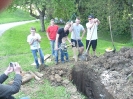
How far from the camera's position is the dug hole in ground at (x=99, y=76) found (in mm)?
7160

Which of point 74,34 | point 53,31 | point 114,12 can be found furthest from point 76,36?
point 114,12

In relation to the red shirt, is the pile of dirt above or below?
below

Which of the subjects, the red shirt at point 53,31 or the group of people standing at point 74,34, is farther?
the red shirt at point 53,31

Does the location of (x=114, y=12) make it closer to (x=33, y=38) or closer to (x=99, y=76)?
(x=33, y=38)

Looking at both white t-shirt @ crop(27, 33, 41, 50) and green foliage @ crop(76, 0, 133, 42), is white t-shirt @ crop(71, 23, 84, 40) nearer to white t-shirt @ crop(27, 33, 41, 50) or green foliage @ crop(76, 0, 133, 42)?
white t-shirt @ crop(27, 33, 41, 50)

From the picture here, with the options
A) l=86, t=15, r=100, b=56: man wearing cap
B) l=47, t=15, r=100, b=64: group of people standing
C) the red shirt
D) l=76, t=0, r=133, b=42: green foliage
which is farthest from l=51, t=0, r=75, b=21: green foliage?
l=86, t=15, r=100, b=56: man wearing cap

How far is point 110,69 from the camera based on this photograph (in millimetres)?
8453

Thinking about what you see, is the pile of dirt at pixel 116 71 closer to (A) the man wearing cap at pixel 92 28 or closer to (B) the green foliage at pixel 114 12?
(A) the man wearing cap at pixel 92 28

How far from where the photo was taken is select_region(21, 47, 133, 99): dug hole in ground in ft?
23.5

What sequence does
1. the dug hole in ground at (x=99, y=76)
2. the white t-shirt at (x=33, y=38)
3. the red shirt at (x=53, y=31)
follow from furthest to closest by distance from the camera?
the red shirt at (x=53, y=31)
the white t-shirt at (x=33, y=38)
the dug hole in ground at (x=99, y=76)

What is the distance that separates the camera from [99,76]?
8.23 metres

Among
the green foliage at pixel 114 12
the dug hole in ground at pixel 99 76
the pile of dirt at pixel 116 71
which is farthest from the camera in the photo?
the green foliage at pixel 114 12

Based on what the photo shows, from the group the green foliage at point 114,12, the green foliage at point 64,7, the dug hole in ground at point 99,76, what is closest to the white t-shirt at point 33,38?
the dug hole in ground at point 99,76

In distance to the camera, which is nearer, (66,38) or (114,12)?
(66,38)
